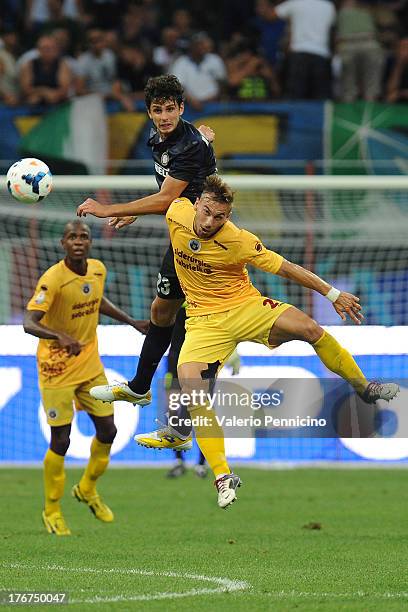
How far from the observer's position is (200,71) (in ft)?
58.6

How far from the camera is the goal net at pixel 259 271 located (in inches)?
594

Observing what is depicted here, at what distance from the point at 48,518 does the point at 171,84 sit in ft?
14.1

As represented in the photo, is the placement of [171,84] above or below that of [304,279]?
above

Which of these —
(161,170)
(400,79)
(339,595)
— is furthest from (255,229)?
(339,595)

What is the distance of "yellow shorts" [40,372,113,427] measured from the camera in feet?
37.4

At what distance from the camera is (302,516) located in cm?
1201

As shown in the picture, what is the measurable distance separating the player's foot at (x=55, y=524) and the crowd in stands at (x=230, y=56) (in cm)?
770

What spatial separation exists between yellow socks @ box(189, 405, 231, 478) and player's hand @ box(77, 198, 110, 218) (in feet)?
4.91

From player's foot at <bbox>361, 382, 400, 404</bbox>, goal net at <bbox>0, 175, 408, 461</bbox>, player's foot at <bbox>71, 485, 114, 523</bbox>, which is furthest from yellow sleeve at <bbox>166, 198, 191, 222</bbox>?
goal net at <bbox>0, 175, 408, 461</bbox>

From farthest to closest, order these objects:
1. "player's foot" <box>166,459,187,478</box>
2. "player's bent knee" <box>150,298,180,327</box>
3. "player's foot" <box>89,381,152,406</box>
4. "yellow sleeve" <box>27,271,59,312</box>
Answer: "player's foot" <box>166,459,187,478</box> → "yellow sleeve" <box>27,271,59,312</box> → "player's foot" <box>89,381,152,406</box> → "player's bent knee" <box>150,298,180,327</box>

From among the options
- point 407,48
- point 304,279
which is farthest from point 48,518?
point 407,48

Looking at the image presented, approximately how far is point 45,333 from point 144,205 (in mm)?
2372

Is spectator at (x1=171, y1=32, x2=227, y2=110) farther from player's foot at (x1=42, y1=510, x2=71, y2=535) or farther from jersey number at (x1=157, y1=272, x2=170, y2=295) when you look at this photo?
jersey number at (x1=157, y1=272, x2=170, y2=295)

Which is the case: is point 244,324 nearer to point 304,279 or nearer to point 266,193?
point 304,279
